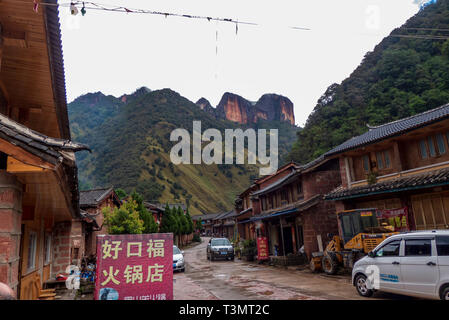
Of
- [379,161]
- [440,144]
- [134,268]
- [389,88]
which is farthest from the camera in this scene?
[389,88]

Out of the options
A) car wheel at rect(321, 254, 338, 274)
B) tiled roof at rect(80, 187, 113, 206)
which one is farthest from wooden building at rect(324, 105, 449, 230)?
tiled roof at rect(80, 187, 113, 206)

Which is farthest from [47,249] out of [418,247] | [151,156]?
[151,156]

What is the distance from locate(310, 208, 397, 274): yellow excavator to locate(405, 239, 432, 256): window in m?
3.77

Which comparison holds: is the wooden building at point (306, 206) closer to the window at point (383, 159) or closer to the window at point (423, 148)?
the window at point (383, 159)

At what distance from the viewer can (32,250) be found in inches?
331

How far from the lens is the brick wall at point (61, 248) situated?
1198 cm

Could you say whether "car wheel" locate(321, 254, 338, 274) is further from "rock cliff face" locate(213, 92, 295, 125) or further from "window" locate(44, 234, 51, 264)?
"rock cliff face" locate(213, 92, 295, 125)

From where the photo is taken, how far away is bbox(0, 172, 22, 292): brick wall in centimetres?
374

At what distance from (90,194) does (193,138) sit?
250 ft

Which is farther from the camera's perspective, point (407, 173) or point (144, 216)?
point (144, 216)

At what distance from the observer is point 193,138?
103312 mm

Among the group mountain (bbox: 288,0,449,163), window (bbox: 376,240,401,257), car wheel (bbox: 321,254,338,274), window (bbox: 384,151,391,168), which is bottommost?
car wheel (bbox: 321,254,338,274)

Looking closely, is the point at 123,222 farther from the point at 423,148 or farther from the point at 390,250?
the point at 423,148

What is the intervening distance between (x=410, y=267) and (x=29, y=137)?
8.52 meters
